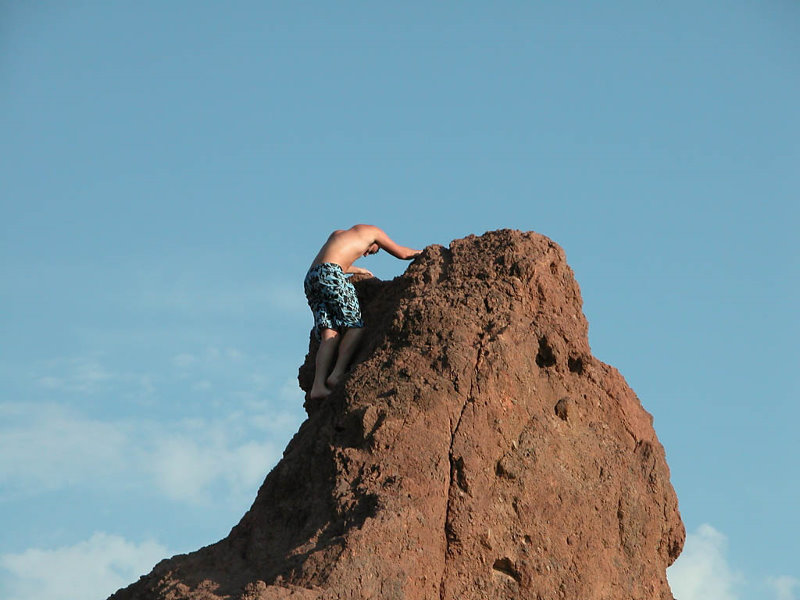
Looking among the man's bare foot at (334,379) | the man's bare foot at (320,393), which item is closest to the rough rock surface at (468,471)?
the man's bare foot at (320,393)

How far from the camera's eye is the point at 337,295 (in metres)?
10.0

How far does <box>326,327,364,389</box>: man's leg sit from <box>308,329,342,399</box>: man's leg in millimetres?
59

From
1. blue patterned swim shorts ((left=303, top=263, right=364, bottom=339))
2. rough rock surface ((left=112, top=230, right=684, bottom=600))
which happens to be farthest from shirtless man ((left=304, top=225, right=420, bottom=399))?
rough rock surface ((left=112, top=230, right=684, bottom=600))

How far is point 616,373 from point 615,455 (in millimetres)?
917

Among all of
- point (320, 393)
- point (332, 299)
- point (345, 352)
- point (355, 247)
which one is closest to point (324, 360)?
point (345, 352)

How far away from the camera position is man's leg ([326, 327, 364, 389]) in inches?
385

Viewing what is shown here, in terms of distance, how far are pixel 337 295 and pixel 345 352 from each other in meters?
0.51

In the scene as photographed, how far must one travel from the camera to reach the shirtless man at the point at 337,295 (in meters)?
9.88

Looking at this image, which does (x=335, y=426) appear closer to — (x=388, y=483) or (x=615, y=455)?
(x=388, y=483)

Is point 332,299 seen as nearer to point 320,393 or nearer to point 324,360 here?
point 324,360

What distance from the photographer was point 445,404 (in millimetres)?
8578

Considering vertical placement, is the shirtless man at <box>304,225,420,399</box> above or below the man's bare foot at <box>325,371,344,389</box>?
above

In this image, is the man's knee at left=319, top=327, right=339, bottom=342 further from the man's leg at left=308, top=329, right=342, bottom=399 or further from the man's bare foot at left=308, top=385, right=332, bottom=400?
the man's bare foot at left=308, top=385, right=332, bottom=400

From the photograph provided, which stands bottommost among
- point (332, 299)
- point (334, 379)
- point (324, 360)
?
→ point (334, 379)
